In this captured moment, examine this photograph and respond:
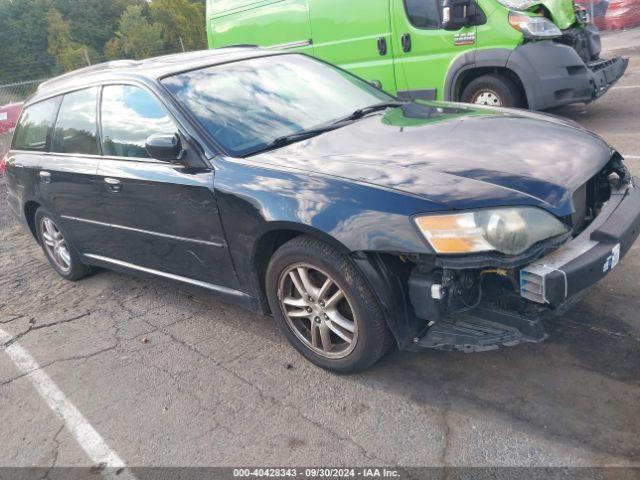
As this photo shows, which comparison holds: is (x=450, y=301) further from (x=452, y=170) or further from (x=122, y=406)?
(x=122, y=406)

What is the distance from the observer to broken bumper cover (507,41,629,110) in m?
6.74

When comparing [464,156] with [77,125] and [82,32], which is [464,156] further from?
[82,32]

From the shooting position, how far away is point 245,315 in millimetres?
3973

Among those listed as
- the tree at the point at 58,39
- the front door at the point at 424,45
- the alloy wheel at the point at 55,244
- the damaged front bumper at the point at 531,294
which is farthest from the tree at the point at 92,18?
the damaged front bumper at the point at 531,294

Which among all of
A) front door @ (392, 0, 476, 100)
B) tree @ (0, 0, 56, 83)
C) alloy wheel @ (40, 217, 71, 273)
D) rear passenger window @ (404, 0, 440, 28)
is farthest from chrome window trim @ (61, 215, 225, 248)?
tree @ (0, 0, 56, 83)

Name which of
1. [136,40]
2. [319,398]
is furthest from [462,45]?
[136,40]

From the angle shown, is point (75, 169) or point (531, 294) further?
point (75, 169)

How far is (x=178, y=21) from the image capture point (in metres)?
31.7

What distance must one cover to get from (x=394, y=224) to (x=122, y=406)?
180 centimetres

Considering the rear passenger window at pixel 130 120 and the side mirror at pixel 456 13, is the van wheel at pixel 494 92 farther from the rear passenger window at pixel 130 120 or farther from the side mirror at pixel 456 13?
the rear passenger window at pixel 130 120

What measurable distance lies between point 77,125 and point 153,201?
1.23 meters

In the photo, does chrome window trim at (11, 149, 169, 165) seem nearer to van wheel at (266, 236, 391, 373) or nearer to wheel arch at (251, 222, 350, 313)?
wheel arch at (251, 222, 350, 313)

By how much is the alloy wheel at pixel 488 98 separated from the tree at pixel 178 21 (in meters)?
26.5

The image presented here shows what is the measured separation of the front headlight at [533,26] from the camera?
6.71 metres
